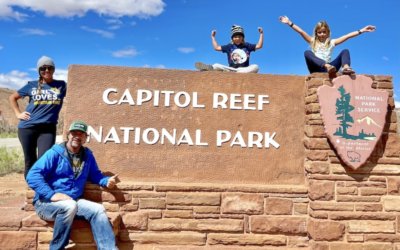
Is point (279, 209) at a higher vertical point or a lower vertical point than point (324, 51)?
lower

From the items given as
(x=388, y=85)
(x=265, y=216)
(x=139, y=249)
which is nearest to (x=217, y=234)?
(x=265, y=216)

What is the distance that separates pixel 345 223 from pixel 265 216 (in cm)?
93

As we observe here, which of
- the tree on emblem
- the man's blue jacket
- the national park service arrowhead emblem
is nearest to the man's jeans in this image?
the man's blue jacket

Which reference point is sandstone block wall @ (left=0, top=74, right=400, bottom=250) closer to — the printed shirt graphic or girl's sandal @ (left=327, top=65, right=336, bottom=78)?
girl's sandal @ (left=327, top=65, right=336, bottom=78)

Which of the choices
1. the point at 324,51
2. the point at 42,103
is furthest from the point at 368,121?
the point at 42,103

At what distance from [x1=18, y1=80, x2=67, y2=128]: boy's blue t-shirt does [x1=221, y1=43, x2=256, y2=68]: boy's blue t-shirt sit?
2401 millimetres

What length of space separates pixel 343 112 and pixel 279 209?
139 centimetres

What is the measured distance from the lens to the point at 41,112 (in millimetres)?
4816

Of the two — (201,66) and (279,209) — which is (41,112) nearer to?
(201,66)

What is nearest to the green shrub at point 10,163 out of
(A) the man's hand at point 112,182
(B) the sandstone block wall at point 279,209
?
(B) the sandstone block wall at point 279,209

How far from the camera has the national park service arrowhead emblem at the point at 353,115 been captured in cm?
470

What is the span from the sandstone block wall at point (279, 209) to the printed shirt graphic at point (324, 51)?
71 cm

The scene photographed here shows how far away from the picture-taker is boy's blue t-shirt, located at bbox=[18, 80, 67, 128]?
482 centimetres

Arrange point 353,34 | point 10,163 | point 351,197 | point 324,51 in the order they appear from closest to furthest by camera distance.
A: 1. point 351,197
2. point 324,51
3. point 353,34
4. point 10,163
